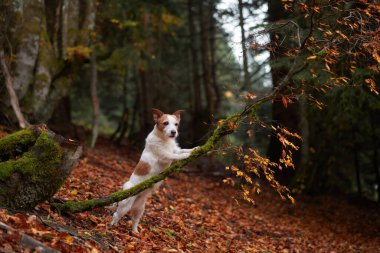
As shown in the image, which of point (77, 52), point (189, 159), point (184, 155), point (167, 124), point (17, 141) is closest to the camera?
point (17, 141)

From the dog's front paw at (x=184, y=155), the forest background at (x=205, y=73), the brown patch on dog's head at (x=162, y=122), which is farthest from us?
the forest background at (x=205, y=73)

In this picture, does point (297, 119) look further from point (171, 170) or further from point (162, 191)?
point (171, 170)

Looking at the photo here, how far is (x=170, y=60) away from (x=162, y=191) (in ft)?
54.3

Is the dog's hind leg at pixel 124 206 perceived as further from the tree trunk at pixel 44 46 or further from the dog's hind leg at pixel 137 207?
the tree trunk at pixel 44 46

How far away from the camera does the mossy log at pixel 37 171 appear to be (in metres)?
5.87

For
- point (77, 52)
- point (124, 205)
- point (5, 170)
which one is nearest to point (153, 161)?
point (124, 205)

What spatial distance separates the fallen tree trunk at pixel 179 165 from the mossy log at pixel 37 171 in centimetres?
72

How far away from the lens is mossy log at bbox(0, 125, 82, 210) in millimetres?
5867

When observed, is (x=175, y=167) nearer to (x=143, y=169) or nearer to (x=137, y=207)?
(x=143, y=169)

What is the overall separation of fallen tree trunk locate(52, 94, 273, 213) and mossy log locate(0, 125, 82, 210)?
2.36 ft

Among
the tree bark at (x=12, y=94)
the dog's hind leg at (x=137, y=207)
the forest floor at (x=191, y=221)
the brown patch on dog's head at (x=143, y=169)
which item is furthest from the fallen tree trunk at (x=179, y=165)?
→ the tree bark at (x=12, y=94)

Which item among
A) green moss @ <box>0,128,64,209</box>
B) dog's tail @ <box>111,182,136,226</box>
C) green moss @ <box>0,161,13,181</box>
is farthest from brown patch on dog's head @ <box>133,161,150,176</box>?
green moss @ <box>0,161,13,181</box>

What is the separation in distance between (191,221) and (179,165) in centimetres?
424

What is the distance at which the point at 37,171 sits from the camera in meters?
5.92
